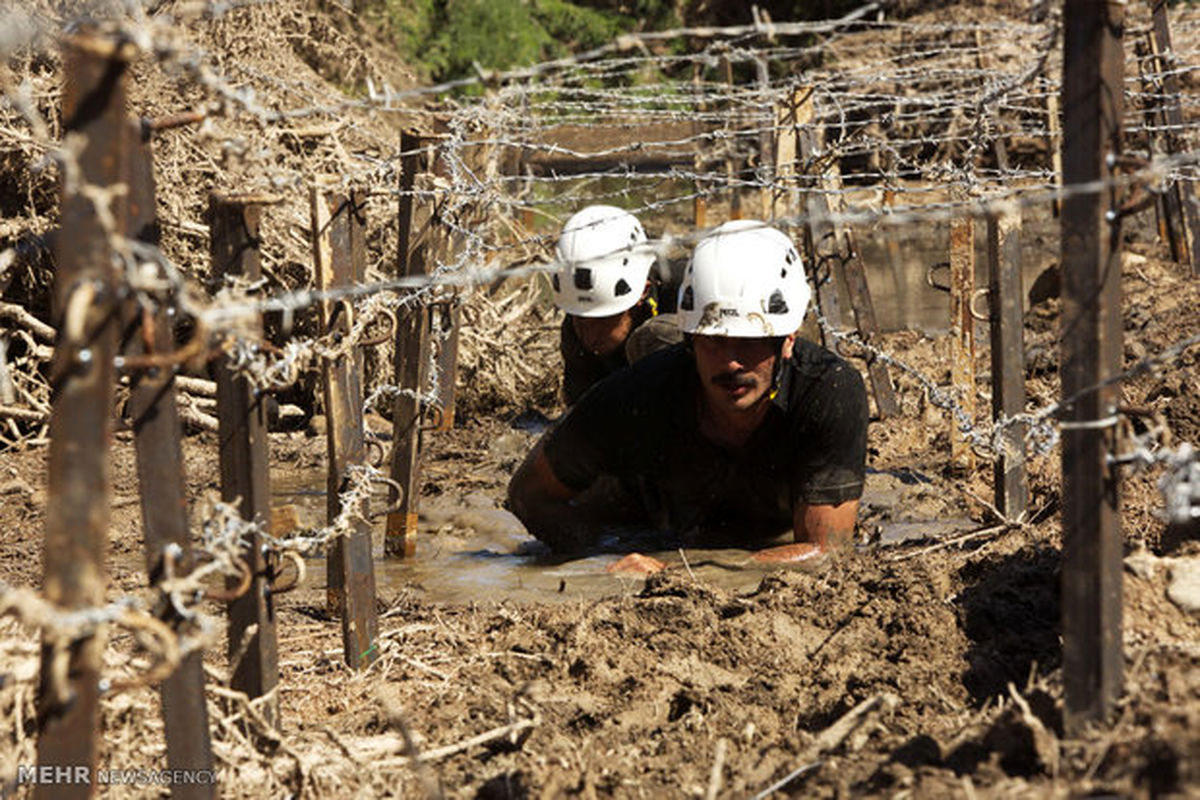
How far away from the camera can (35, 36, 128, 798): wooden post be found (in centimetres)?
261

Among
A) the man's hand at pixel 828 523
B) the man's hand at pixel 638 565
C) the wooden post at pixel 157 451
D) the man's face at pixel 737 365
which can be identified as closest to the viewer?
the wooden post at pixel 157 451

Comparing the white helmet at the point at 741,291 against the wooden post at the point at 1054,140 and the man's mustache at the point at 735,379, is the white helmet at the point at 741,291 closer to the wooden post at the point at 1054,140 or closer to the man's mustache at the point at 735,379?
the man's mustache at the point at 735,379

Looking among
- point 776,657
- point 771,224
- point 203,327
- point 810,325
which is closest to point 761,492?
point 776,657

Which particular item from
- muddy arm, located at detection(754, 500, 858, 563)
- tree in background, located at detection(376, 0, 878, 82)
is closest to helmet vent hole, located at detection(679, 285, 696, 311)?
muddy arm, located at detection(754, 500, 858, 563)

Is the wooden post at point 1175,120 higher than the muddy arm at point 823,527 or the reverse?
higher

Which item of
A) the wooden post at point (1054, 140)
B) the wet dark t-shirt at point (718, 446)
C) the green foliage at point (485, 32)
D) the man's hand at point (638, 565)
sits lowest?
the man's hand at point (638, 565)

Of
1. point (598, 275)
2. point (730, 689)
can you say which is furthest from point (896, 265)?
point (730, 689)

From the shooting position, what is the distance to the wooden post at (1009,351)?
6805 millimetres

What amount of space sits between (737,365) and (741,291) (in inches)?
12.8

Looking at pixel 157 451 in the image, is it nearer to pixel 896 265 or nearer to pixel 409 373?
pixel 409 373

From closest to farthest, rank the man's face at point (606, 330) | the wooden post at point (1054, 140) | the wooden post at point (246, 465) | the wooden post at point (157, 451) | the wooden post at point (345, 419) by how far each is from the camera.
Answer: the wooden post at point (157, 451) < the wooden post at point (246, 465) < the wooden post at point (345, 419) < the man's face at point (606, 330) < the wooden post at point (1054, 140)

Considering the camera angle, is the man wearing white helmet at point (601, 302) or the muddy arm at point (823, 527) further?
the man wearing white helmet at point (601, 302)

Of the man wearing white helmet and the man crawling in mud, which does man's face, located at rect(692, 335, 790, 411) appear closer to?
the man crawling in mud

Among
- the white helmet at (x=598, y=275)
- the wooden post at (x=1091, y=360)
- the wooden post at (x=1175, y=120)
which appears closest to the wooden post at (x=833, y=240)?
the white helmet at (x=598, y=275)
